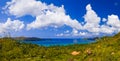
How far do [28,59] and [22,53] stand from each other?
194cm

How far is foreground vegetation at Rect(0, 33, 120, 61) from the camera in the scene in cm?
1967

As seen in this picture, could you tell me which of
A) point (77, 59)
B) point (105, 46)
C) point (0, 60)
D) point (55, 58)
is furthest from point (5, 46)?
point (105, 46)

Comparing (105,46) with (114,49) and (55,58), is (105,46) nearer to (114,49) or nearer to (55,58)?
(114,49)

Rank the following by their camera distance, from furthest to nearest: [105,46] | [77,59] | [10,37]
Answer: [10,37]
[105,46]
[77,59]

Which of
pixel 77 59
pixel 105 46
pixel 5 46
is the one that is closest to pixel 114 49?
pixel 105 46

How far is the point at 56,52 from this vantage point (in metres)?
22.2

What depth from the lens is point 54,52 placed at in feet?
73.1

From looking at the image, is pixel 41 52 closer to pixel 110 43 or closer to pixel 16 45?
pixel 16 45

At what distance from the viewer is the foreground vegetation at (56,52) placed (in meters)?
19.7

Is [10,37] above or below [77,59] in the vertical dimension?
above

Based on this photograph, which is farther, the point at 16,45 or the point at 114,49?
the point at 16,45

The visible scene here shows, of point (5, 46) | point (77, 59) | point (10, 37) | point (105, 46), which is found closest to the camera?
point (77, 59)

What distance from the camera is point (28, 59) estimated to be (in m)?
20.4

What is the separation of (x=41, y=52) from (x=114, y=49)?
5.70 meters
